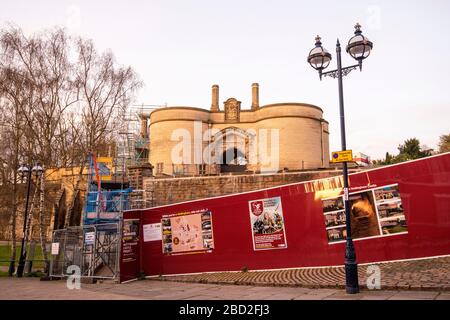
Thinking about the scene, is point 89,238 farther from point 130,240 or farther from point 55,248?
point 55,248

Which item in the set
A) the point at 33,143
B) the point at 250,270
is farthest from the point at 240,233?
the point at 33,143

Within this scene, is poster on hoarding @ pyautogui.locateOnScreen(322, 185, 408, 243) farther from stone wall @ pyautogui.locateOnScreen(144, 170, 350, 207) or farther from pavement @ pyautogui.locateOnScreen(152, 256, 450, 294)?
stone wall @ pyautogui.locateOnScreen(144, 170, 350, 207)

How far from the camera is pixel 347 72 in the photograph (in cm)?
944

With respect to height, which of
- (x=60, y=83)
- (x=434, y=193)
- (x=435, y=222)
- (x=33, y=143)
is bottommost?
(x=435, y=222)

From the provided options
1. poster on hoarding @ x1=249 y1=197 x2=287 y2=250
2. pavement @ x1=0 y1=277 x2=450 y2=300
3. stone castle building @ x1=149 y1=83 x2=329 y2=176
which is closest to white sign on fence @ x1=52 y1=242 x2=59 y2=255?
pavement @ x1=0 y1=277 x2=450 y2=300

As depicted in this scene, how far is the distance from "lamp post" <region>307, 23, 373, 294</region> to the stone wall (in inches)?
605

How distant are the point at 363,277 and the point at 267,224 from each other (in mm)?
3748

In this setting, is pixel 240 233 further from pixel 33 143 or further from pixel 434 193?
pixel 33 143

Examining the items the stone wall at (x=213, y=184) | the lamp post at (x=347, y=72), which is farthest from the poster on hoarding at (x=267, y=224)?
the stone wall at (x=213, y=184)

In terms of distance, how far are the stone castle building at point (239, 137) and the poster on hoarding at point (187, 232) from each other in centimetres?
2129

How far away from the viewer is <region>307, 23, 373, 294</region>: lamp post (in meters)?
8.28
